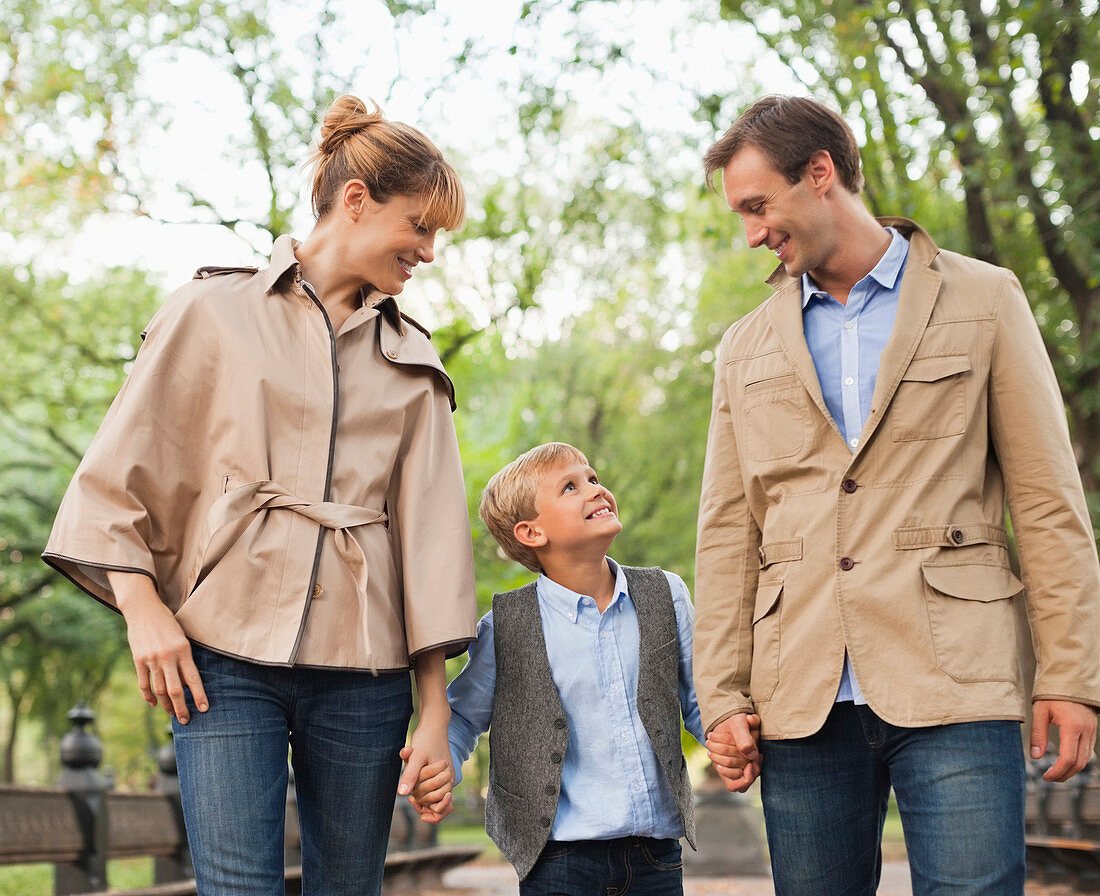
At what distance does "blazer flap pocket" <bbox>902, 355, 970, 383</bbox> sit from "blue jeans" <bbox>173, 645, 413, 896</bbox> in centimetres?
141

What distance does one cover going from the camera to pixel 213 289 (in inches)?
113

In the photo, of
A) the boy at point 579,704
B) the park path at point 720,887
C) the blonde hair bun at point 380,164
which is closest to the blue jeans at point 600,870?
the boy at point 579,704

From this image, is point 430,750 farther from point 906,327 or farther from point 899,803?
point 906,327

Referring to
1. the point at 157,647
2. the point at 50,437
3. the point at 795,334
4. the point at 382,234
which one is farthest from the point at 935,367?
the point at 50,437

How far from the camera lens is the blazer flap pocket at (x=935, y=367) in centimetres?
280

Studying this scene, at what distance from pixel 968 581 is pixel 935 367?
506mm

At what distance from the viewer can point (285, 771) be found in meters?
2.65

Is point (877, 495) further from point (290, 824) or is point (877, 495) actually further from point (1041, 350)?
point (290, 824)

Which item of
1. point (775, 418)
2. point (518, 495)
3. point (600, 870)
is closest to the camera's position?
point (775, 418)

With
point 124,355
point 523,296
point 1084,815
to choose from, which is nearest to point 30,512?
point 124,355

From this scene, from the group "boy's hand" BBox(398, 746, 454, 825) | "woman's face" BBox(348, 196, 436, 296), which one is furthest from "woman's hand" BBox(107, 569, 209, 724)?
"woman's face" BBox(348, 196, 436, 296)

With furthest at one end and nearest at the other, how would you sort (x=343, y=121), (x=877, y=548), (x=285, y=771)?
(x=343, y=121) < (x=877, y=548) < (x=285, y=771)

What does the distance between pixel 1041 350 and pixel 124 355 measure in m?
18.6

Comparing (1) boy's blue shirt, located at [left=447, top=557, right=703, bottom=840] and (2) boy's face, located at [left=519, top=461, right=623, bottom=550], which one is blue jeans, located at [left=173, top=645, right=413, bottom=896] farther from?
(2) boy's face, located at [left=519, top=461, right=623, bottom=550]
